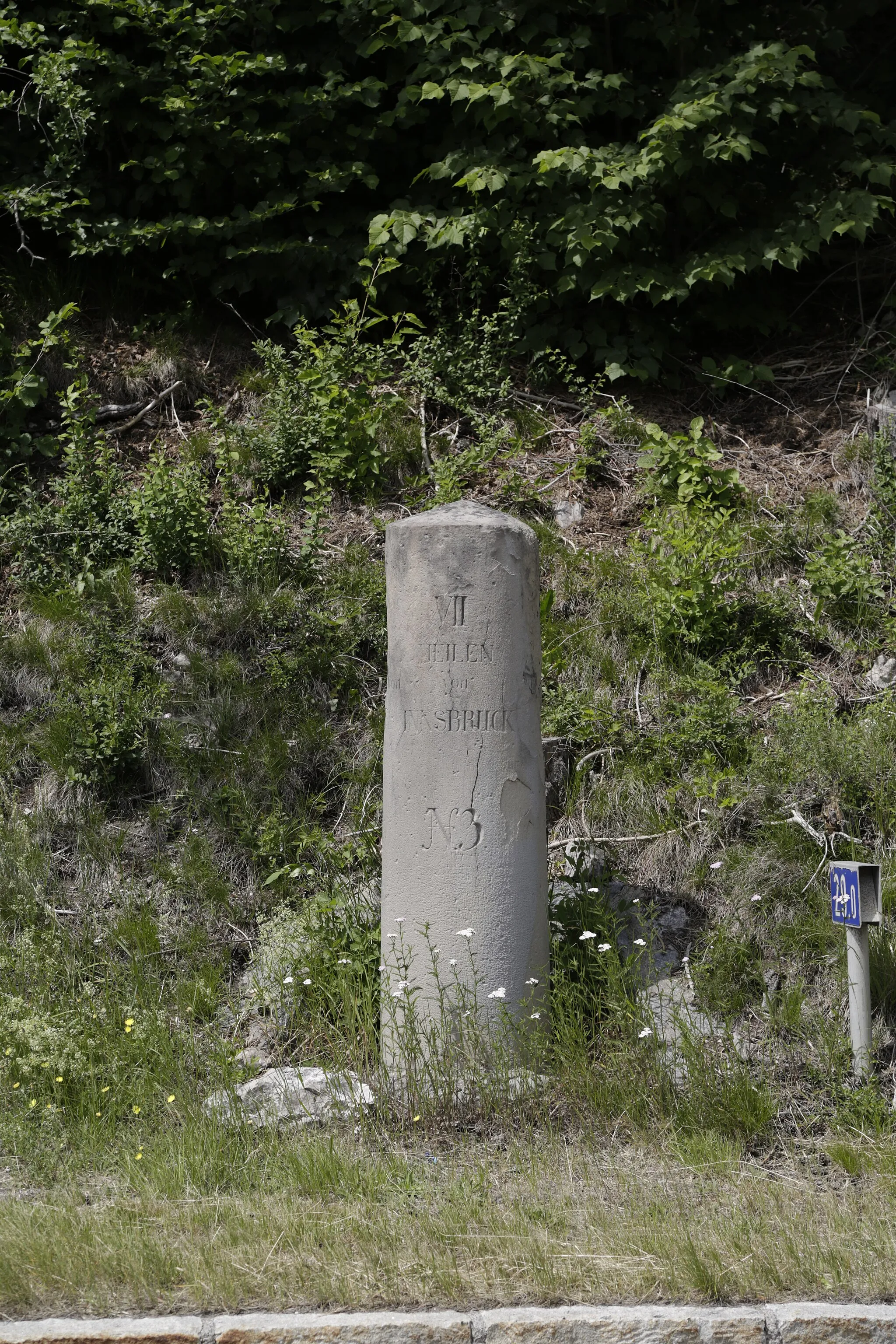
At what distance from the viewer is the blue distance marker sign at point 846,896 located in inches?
162

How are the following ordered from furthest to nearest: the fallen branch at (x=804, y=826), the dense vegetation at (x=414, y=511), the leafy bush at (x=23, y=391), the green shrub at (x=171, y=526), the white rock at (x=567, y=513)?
the leafy bush at (x=23, y=391)
the white rock at (x=567, y=513)
the green shrub at (x=171, y=526)
the fallen branch at (x=804, y=826)
the dense vegetation at (x=414, y=511)

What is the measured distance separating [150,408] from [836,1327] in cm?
665

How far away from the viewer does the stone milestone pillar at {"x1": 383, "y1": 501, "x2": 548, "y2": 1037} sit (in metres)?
4.34

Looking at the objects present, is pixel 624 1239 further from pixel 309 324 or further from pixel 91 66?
pixel 91 66

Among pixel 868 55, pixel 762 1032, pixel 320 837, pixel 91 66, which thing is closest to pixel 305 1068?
pixel 320 837

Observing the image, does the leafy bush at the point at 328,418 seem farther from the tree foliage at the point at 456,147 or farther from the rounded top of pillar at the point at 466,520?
the rounded top of pillar at the point at 466,520

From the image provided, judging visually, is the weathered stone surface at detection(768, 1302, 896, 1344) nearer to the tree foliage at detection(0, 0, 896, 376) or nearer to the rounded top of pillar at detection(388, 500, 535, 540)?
the rounded top of pillar at detection(388, 500, 535, 540)

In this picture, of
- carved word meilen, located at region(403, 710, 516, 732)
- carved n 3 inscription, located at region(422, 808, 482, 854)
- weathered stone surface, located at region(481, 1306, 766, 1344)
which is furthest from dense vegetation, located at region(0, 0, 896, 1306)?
carved word meilen, located at region(403, 710, 516, 732)

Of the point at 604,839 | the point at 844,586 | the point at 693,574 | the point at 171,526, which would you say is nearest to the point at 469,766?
the point at 604,839

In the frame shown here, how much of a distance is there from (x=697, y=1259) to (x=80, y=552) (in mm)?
5245

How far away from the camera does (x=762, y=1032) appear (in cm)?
455

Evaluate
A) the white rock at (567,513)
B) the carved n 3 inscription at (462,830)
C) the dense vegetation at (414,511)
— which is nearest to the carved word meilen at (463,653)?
the carved n 3 inscription at (462,830)

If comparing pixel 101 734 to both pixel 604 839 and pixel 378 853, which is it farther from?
pixel 604 839

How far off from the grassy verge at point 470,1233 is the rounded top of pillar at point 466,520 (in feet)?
6.98
